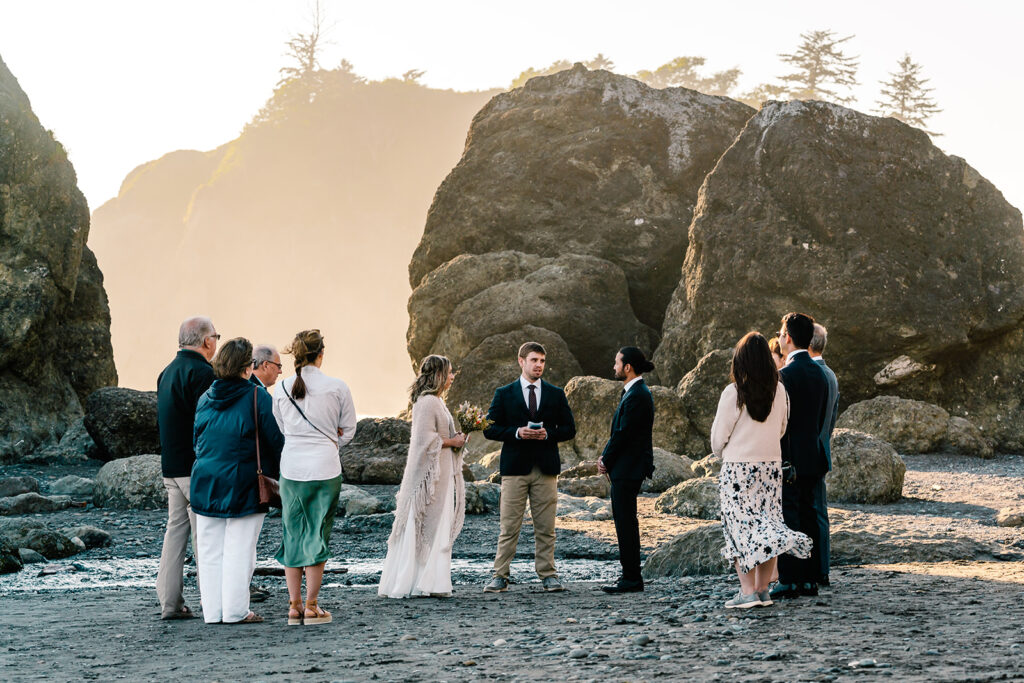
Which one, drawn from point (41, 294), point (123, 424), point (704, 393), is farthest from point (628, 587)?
point (41, 294)

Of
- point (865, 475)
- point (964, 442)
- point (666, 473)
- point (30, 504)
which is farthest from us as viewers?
point (964, 442)

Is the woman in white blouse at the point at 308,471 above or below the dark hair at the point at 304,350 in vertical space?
below

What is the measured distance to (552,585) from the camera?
9.40 m

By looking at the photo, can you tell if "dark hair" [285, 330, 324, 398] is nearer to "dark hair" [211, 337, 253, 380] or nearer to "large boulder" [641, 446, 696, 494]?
"dark hair" [211, 337, 253, 380]

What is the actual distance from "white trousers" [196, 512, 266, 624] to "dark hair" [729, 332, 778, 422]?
139 inches

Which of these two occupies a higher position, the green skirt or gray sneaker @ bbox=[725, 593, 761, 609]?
the green skirt

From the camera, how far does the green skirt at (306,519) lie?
25.5ft

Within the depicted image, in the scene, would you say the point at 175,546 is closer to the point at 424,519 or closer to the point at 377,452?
the point at 424,519

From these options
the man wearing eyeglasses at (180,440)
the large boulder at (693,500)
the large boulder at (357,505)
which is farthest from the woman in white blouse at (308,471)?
the large boulder at (693,500)

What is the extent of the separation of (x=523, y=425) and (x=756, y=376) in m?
2.54

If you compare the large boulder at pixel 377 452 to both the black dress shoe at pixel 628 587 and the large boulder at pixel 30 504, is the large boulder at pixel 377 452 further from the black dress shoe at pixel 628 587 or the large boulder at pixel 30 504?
the black dress shoe at pixel 628 587

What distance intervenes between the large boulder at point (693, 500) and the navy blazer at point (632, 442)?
652 cm

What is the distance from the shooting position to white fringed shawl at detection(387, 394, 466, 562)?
29.6 ft

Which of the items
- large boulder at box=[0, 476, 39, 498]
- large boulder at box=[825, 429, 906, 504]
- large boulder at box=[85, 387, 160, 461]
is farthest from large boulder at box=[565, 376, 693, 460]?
large boulder at box=[0, 476, 39, 498]
